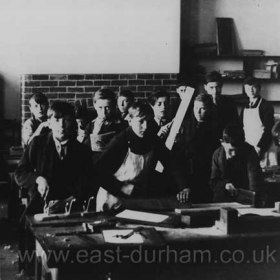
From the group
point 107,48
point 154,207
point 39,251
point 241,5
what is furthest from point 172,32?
point 39,251

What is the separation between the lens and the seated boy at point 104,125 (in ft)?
16.1

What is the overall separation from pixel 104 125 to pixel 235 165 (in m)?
1.15

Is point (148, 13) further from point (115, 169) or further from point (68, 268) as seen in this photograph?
point (68, 268)

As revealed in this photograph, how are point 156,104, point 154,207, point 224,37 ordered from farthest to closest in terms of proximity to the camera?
1. point 224,37
2. point 156,104
3. point 154,207

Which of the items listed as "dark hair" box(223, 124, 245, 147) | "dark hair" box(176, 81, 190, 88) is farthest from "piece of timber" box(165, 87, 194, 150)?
"dark hair" box(223, 124, 245, 147)

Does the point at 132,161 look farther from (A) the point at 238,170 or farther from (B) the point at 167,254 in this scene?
(B) the point at 167,254

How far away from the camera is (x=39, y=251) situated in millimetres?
2947

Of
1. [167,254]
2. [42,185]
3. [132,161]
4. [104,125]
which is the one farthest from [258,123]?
[167,254]

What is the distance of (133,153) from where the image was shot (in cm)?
435

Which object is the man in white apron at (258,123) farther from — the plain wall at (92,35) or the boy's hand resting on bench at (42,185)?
the boy's hand resting on bench at (42,185)

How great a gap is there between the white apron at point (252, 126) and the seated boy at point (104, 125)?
157cm

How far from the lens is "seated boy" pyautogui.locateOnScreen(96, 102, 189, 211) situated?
13.9 ft

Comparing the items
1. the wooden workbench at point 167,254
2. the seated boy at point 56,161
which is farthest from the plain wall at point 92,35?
the wooden workbench at point 167,254

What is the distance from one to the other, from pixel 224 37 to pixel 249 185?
9.72 feet
